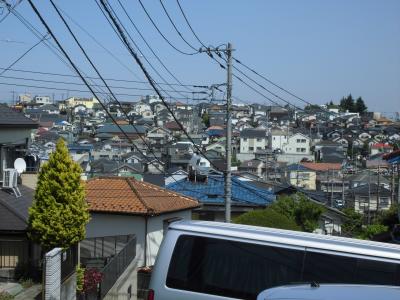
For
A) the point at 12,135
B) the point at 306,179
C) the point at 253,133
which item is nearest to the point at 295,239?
the point at 12,135

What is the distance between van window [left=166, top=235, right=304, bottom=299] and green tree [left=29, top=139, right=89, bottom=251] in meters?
6.34

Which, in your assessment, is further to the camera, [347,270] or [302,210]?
[302,210]

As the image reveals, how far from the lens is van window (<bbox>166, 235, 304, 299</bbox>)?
5445 mm

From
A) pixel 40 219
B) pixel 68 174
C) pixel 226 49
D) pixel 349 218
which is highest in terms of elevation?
pixel 226 49

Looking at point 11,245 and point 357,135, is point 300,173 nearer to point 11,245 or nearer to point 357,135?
point 357,135

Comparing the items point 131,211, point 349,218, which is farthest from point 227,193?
point 349,218

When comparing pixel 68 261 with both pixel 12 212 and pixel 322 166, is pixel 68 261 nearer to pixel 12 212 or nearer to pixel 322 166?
pixel 12 212

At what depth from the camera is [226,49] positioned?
55.4 ft

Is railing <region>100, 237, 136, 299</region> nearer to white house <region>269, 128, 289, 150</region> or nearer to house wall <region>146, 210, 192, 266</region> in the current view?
house wall <region>146, 210, 192, 266</region>

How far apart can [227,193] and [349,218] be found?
18.7 metres

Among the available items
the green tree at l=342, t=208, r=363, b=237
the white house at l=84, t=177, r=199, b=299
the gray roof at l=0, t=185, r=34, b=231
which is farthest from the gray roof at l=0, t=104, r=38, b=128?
the green tree at l=342, t=208, r=363, b=237

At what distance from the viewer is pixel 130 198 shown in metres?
19.0

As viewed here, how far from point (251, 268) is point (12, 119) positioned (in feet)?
41.7

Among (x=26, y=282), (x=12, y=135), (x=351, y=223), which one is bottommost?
(x=351, y=223)
